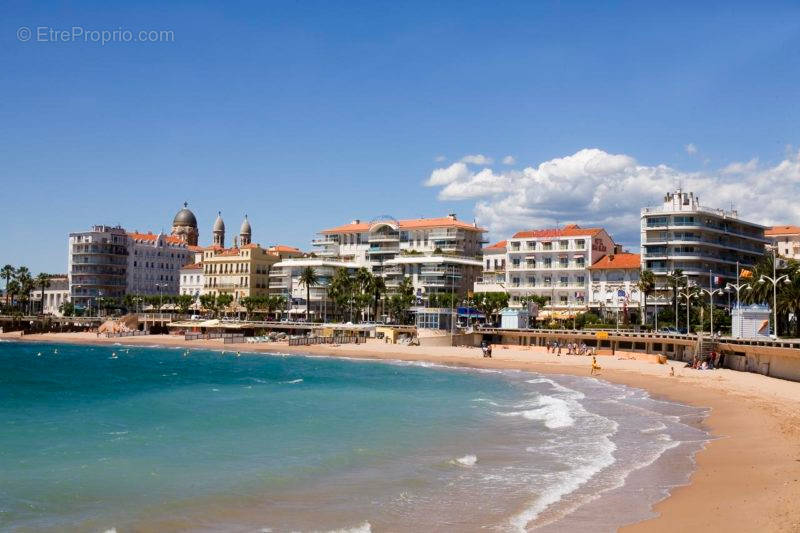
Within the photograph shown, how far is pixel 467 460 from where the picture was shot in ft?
94.1

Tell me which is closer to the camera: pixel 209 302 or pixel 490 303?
pixel 490 303

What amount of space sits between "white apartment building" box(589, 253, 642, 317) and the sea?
5350 cm

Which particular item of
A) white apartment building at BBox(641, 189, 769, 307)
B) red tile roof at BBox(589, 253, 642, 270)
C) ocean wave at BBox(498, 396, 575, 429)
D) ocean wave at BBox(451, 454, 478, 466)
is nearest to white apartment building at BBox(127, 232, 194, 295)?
red tile roof at BBox(589, 253, 642, 270)

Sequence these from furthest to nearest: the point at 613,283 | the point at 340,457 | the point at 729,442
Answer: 1. the point at 613,283
2. the point at 729,442
3. the point at 340,457

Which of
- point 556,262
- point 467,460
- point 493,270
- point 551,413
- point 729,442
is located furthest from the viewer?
point 493,270

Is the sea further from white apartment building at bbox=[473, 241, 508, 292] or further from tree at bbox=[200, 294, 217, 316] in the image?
tree at bbox=[200, 294, 217, 316]

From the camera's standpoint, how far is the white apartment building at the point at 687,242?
355 ft

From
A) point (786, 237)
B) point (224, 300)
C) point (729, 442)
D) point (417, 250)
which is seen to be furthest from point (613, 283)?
point (729, 442)

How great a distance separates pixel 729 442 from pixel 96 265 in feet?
523

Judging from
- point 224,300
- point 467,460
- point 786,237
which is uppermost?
point 786,237

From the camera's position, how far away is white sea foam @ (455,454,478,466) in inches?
1112

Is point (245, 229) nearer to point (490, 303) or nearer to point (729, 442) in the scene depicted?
point (490, 303)

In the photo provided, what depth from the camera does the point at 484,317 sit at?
115375 mm

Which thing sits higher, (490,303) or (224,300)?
(224,300)
